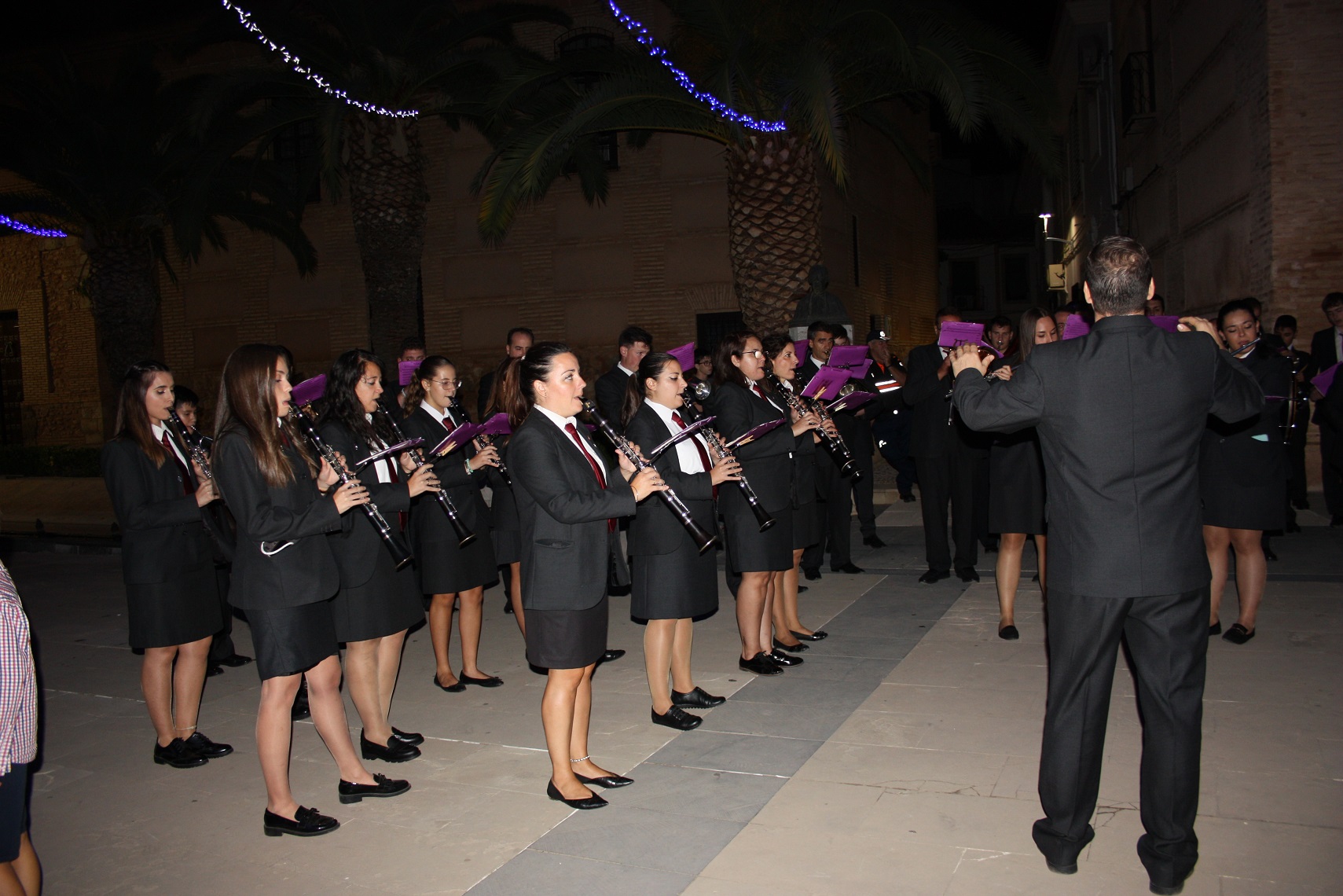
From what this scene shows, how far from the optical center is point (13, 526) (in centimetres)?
1600

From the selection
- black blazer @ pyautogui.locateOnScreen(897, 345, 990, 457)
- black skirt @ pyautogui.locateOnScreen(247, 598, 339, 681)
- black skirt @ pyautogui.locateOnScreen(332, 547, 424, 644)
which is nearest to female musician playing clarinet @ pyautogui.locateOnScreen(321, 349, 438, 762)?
black skirt @ pyautogui.locateOnScreen(332, 547, 424, 644)

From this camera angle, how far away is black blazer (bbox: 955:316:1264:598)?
3.36 meters

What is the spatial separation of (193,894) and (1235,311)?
6565 millimetres

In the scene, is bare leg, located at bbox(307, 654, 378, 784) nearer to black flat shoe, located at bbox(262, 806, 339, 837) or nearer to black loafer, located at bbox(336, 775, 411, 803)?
black loafer, located at bbox(336, 775, 411, 803)

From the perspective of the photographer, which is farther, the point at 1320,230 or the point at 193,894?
the point at 1320,230

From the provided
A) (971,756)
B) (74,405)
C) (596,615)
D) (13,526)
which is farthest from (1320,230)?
(74,405)

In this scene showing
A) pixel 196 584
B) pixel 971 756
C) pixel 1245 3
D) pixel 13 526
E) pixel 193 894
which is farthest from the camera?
pixel 13 526

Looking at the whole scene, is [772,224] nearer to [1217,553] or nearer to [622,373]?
[622,373]

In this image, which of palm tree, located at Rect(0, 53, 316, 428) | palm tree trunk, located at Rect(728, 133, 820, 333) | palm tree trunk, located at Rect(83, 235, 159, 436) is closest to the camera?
palm tree trunk, located at Rect(728, 133, 820, 333)

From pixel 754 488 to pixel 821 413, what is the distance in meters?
0.96

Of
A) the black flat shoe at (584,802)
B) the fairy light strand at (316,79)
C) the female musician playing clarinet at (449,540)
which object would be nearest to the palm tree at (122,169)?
the fairy light strand at (316,79)

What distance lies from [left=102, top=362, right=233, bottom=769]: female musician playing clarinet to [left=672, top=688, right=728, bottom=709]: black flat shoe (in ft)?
7.87

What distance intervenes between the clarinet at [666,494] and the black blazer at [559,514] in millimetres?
185

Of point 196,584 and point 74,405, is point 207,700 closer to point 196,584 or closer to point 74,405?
point 196,584
